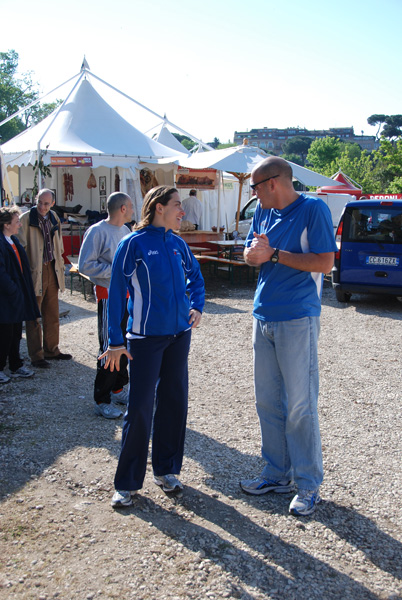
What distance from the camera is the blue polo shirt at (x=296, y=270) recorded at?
10.1 ft

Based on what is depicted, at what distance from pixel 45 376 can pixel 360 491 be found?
3622 mm

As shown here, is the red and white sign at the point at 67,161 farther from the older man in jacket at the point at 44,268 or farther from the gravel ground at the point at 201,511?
the gravel ground at the point at 201,511

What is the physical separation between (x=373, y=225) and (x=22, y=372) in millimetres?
7063

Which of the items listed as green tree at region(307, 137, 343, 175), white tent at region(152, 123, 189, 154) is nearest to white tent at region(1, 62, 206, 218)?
white tent at region(152, 123, 189, 154)

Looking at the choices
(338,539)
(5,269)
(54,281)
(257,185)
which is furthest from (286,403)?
(54,281)

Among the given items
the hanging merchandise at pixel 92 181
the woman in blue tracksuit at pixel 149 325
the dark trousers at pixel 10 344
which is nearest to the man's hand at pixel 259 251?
the woman in blue tracksuit at pixel 149 325

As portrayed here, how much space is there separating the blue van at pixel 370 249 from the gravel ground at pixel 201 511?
4.49 meters

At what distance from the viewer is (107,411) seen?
15.8ft

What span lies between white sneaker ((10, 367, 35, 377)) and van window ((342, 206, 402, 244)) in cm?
664

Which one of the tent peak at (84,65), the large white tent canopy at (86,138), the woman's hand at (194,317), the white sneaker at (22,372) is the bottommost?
the white sneaker at (22,372)

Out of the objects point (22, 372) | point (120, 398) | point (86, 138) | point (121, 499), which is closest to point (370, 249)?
point (120, 398)

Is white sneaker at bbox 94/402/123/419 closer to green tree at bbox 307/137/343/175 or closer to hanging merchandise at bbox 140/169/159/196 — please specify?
hanging merchandise at bbox 140/169/159/196

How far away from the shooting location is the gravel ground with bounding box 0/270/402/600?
2.67 m

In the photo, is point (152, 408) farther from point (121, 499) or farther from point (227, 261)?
point (227, 261)
